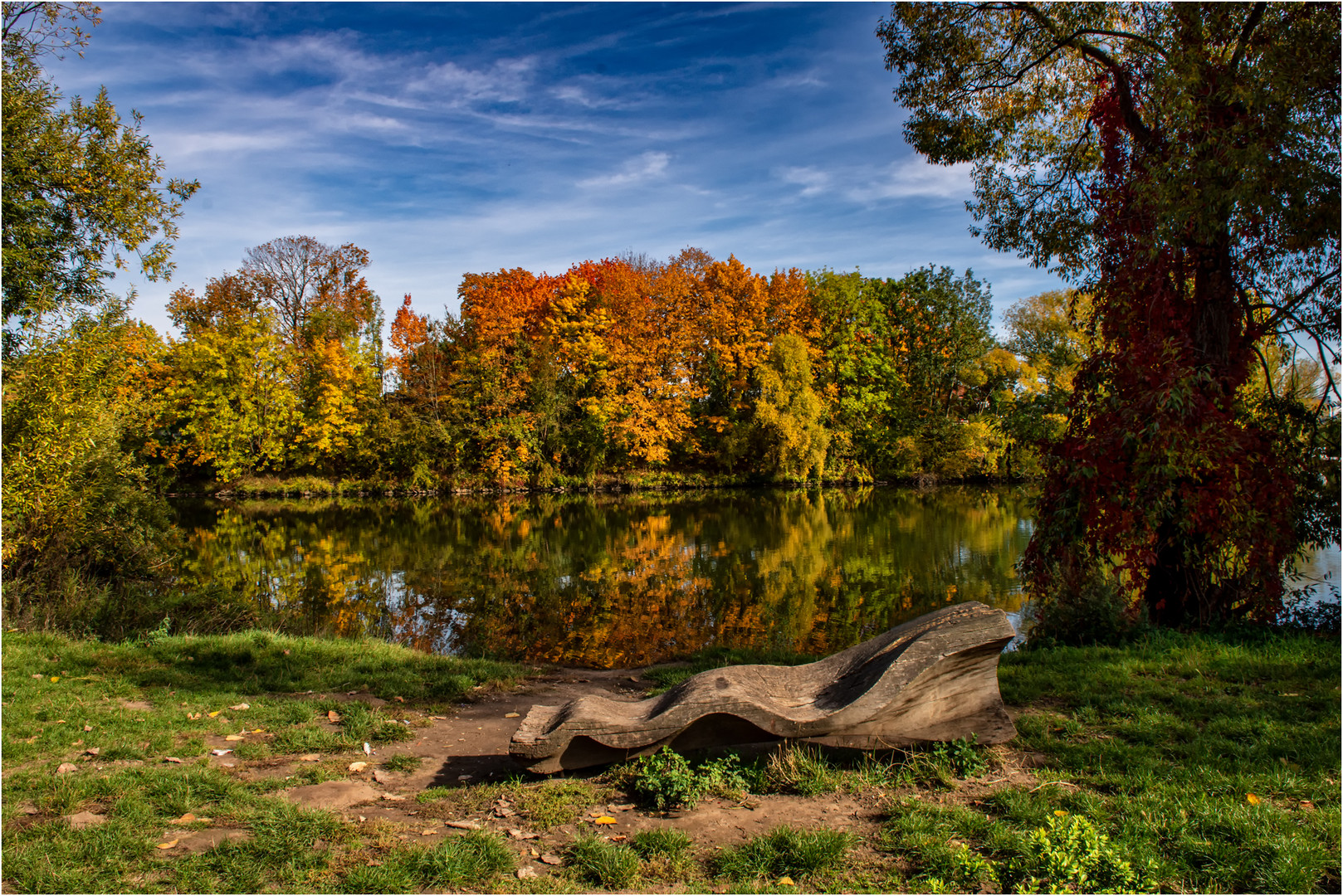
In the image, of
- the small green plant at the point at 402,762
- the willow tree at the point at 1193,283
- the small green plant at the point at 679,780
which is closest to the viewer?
the small green plant at the point at 679,780

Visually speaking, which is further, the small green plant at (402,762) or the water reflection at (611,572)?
the water reflection at (611,572)

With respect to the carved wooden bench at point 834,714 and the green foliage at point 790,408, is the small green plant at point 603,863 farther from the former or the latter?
the green foliage at point 790,408

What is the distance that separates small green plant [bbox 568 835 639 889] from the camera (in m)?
3.31

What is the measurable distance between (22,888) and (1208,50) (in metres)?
12.0

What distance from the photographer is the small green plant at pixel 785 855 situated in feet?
10.9

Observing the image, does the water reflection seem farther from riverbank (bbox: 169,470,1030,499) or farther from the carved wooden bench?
riverbank (bbox: 169,470,1030,499)

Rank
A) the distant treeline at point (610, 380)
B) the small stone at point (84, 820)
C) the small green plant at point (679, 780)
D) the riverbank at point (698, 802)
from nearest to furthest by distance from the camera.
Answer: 1. the riverbank at point (698, 802)
2. the small stone at point (84, 820)
3. the small green plant at point (679, 780)
4. the distant treeline at point (610, 380)

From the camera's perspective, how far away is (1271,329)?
8750mm

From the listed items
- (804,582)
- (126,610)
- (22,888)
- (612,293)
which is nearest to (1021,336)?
(612,293)

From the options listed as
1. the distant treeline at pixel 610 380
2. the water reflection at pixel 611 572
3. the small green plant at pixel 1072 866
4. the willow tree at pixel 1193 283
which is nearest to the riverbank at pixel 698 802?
the small green plant at pixel 1072 866

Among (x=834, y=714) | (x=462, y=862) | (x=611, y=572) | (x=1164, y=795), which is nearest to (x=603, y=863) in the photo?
(x=462, y=862)

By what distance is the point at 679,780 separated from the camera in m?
4.06

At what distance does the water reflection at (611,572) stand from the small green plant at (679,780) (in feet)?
18.7

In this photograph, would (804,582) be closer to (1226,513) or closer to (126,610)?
(1226,513)
